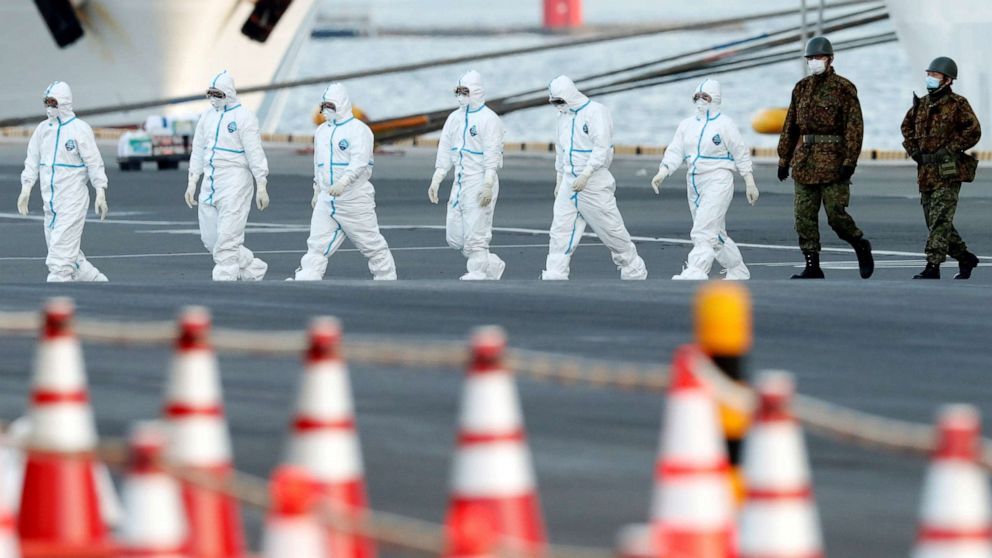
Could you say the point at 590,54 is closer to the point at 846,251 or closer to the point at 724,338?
the point at 846,251

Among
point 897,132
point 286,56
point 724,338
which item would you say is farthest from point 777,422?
point 897,132

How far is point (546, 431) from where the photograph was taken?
9.93 m

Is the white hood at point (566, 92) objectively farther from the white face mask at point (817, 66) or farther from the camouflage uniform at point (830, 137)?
the white face mask at point (817, 66)

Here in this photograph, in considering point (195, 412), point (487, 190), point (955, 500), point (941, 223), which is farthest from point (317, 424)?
point (487, 190)

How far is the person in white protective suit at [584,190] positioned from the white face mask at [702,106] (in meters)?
0.75

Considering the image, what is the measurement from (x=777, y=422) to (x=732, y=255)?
1462 cm

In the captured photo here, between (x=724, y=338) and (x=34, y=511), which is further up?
(x=724, y=338)

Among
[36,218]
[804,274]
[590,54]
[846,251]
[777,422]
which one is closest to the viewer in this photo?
[777,422]

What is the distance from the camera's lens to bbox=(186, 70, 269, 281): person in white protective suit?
20.7 metres

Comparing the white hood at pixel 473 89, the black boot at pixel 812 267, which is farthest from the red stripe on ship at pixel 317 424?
the white hood at pixel 473 89

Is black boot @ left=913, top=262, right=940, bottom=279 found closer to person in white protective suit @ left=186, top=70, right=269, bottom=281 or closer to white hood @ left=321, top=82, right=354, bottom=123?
white hood @ left=321, top=82, right=354, bottom=123

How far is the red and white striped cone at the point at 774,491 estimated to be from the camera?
5.46m

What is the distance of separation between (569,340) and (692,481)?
739 centimetres

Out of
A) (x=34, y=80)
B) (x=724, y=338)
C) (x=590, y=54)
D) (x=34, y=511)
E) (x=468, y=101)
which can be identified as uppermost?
(x=590, y=54)
